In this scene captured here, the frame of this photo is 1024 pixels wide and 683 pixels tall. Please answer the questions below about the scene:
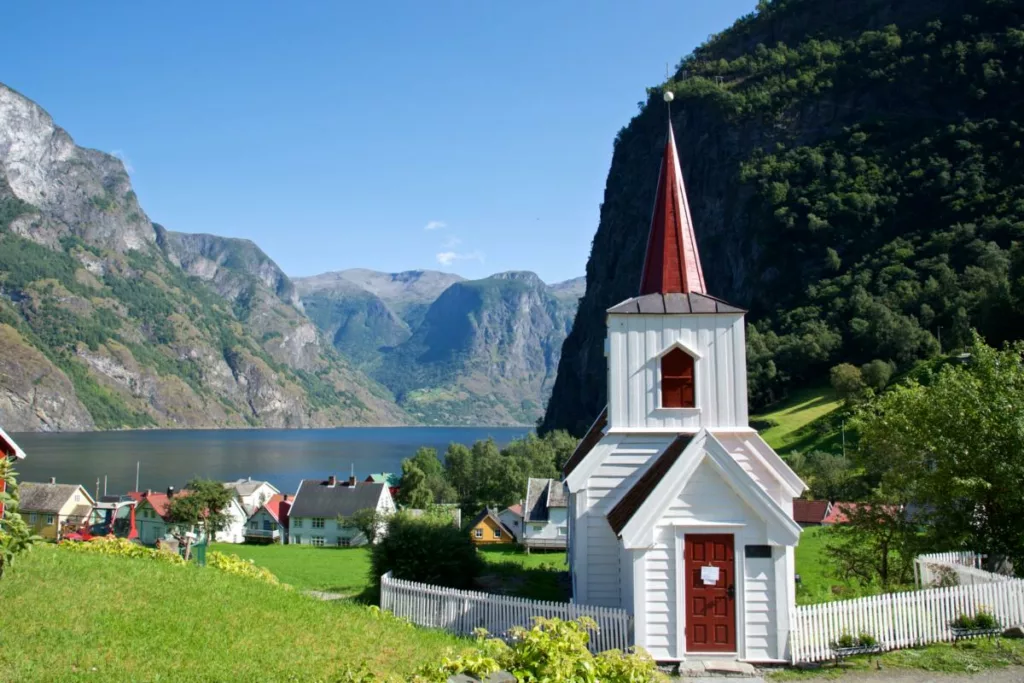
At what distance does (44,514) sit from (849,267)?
362 feet

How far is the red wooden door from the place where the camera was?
1488 cm

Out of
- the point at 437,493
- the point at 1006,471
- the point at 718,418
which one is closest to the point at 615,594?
the point at 718,418

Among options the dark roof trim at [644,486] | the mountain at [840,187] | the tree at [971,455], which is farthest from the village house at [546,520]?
the mountain at [840,187]

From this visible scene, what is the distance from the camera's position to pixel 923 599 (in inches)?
610

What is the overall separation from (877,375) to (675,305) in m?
76.4

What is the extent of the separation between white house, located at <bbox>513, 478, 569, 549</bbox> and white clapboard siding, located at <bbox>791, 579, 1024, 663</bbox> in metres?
43.8

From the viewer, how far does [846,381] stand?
87250 millimetres

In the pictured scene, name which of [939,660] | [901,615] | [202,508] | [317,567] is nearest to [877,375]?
[317,567]

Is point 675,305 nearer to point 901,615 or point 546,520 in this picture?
point 901,615

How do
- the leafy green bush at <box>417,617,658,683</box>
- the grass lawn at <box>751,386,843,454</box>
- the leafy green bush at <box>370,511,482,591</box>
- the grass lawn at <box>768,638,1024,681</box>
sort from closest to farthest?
the leafy green bush at <box>417,617,658,683</box> < the grass lawn at <box>768,638,1024,681</box> < the leafy green bush at <box>370,511,482,591</box> < the grass lawn at <box>751,386,843,454</box>

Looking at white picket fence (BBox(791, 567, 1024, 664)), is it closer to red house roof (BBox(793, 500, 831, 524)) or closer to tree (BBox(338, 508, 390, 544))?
red house roof (BBox(793, 500, 831, 524))

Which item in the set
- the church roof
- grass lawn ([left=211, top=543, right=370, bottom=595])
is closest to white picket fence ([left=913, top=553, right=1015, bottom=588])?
the church roof

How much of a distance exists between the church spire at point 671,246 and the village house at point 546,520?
1621 inches

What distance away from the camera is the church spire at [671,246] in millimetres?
19203
